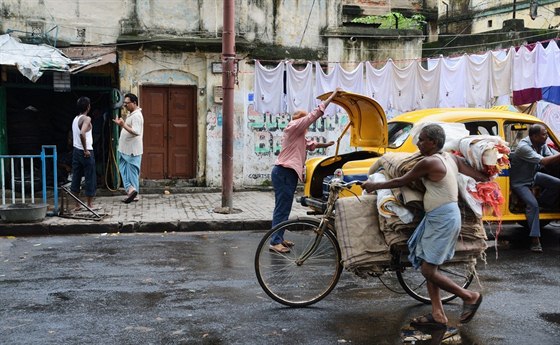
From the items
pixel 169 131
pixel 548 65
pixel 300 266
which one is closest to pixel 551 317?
pixel 300 266

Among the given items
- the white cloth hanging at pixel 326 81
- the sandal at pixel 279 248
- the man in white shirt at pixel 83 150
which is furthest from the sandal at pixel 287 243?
the white cloth hanging at pixel 326 81

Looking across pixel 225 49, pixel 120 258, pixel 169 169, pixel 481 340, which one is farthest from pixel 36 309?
pixel 169 169

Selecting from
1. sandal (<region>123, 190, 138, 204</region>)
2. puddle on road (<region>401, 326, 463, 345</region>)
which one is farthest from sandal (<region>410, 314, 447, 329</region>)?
sandal (<region>123, 190, 138, 204</region>)

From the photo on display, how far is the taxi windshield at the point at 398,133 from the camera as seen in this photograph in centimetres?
855

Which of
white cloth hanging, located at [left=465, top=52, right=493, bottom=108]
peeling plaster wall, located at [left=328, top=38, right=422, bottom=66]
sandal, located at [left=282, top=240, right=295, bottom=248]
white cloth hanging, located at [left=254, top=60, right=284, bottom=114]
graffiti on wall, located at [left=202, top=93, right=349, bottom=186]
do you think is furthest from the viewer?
peeling plaster wall, located at [left=328, top=38, right=422, bottom=66]

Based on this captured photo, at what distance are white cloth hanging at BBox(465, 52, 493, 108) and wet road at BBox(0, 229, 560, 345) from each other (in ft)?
16.1

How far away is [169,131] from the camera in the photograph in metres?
13.7

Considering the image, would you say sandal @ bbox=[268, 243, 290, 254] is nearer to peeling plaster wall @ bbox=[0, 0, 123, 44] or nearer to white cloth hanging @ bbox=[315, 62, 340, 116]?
white cloth hanging @ bbox=[315, 62, 340, 116]

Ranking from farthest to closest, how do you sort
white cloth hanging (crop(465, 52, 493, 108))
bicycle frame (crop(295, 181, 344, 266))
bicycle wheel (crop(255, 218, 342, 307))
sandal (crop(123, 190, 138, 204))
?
1. white cloth hanging (crop(465, 52, 493, 108))
2. sandal (crop(123, 190, 138, 204))
3. bicycle wheel (crop(255, 218, 342, 307))
4. bicycle frame (crop(295, 181, 344, 266))

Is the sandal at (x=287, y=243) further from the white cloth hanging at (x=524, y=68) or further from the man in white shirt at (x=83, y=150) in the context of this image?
the white cloth hanging at (x=524, y=68)

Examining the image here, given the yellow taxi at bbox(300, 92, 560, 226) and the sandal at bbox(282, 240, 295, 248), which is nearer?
the sandal at bbox(282, 240, 295, 248)

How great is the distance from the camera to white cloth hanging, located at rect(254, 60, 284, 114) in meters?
12.7

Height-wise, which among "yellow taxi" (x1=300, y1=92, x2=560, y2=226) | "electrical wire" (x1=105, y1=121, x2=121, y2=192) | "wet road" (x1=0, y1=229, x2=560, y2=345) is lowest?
"wet road" (x1=0, y1=229, x2=560, y2=345)

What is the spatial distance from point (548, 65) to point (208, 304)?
8.50 meters
